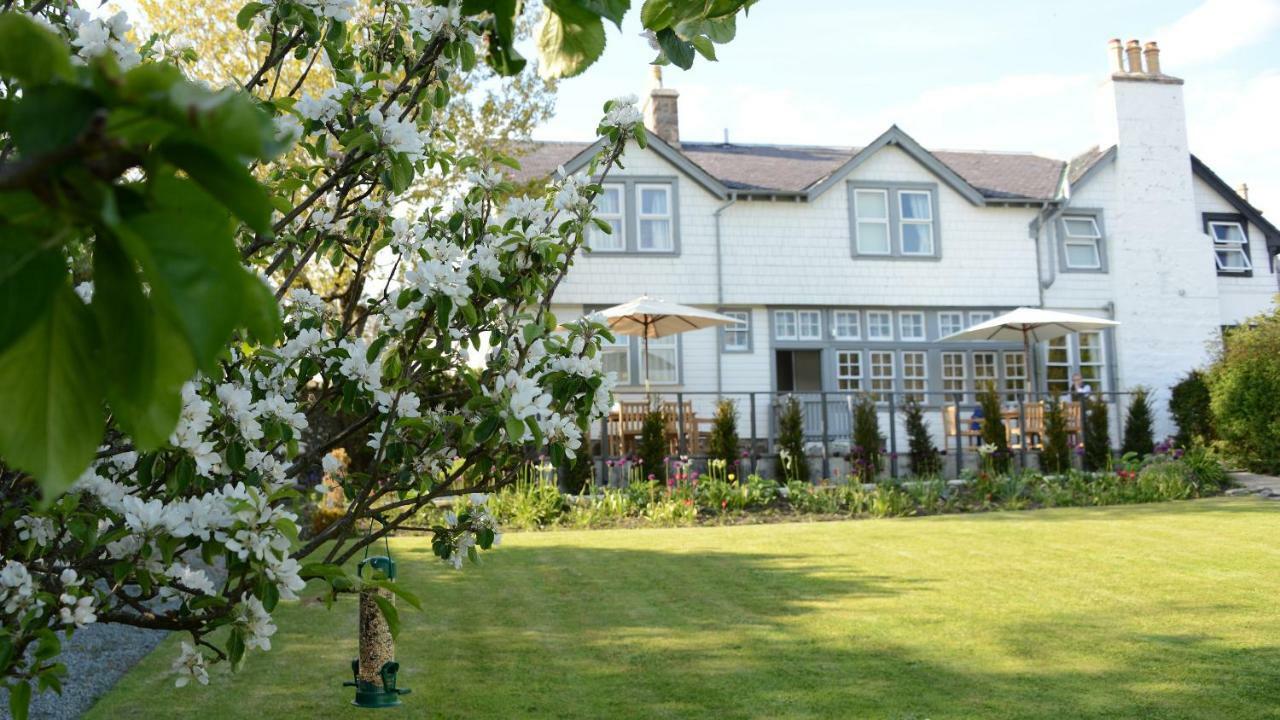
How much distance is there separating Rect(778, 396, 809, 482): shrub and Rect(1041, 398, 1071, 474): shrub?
398 centimetres

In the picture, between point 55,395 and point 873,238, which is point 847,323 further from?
point 55,395

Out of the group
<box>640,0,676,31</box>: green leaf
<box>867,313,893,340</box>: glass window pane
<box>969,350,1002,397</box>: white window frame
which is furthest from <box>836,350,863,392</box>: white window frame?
<box>640,0,676,31</box>: green leaf

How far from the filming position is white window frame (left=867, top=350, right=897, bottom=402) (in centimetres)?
2038

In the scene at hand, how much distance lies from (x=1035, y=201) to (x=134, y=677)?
19714mm

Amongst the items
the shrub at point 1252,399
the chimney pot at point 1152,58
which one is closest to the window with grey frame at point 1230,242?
the chimney pot at point 1152,58

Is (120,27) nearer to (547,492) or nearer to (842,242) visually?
(547,492)

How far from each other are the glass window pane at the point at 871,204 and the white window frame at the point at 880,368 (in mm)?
2807

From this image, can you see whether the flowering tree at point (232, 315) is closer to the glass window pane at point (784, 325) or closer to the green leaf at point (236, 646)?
the green leaf at point (236, 646)

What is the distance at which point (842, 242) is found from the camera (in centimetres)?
2073

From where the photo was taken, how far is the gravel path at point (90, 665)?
16.2 ft

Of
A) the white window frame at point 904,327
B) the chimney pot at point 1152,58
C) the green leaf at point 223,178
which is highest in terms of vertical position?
the chimney pot at point 1152,58

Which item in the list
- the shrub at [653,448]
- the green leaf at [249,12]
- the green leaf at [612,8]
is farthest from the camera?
the shrub at [653,448]

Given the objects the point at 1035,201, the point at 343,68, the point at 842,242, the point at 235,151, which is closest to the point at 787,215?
the point at 842,242

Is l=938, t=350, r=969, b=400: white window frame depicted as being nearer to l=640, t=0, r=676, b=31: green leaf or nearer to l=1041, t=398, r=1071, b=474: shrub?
l=1041, t=398, r=1071, b=474: shrub
